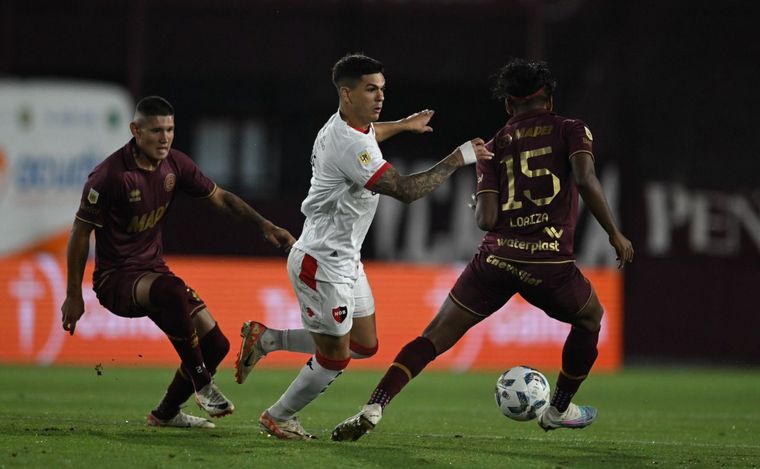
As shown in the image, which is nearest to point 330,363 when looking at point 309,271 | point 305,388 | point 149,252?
point 305,388

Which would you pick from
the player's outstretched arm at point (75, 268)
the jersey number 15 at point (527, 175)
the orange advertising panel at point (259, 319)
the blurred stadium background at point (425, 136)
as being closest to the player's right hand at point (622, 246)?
the jersey number 15 at point (527, 175)

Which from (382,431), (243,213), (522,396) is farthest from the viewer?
(382,431)

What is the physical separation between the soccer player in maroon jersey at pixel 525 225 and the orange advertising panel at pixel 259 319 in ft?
26.7

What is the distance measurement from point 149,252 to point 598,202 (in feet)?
8.79

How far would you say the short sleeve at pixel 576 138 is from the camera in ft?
23.9

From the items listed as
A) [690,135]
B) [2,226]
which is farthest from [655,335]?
[2,226]

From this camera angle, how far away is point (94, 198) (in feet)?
24.7

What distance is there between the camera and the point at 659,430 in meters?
9.14

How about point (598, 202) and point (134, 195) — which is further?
point (134, 195)

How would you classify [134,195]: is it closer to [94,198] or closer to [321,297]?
[94,198]

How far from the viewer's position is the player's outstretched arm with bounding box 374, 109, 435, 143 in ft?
25.0

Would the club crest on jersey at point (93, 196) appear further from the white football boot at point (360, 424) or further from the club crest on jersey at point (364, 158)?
the white football boot at point (360, 424)

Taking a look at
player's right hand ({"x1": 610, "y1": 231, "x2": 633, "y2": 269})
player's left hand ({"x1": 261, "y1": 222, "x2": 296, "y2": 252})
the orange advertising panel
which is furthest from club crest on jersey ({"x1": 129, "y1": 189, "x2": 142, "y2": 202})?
the orange advertising panel

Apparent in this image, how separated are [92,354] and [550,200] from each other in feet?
30.3
